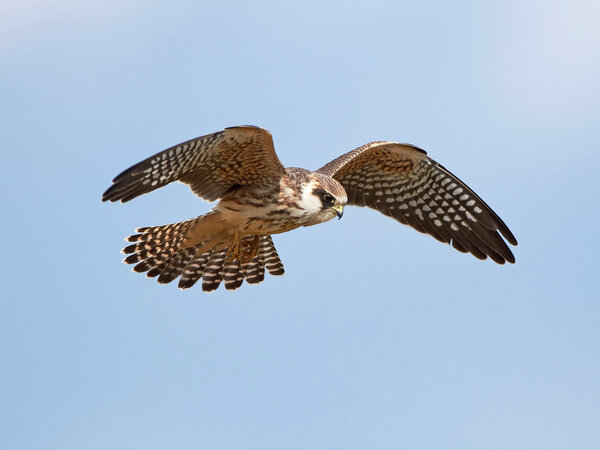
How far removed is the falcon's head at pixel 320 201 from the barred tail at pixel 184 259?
4.04 ft

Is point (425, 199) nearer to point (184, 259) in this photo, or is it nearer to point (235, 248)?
point (235, 248)

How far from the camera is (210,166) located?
9.48m

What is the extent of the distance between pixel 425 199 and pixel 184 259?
291cm

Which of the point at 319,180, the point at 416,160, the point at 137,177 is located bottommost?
the point at 137,177

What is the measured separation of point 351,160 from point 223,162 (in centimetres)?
161

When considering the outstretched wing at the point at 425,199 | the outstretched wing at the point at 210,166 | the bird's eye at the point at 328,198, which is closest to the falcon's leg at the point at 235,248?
the outstretched wing at the point at 210,166

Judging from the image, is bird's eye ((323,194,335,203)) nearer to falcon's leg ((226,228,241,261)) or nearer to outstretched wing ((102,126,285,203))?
outstretched wing ((102,126,285,203))

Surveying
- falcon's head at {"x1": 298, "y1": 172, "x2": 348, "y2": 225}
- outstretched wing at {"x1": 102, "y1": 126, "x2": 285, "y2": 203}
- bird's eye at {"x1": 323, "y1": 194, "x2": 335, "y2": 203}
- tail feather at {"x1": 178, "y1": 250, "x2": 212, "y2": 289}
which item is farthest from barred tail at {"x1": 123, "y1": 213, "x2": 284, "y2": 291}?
bird's eye at {"x1": 323, "y1": 194, "x2": 335, "y2": 203}

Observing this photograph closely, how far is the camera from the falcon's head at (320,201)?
9.29 meters

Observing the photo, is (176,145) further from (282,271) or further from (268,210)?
(282,271)

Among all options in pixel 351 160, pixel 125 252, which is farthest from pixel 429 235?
pixel 125 252

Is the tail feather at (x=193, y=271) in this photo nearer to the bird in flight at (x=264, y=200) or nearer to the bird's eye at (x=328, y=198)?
the bird in flight at (x=264, y=200)

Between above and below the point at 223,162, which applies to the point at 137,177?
below

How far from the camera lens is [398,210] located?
36.6 ft
